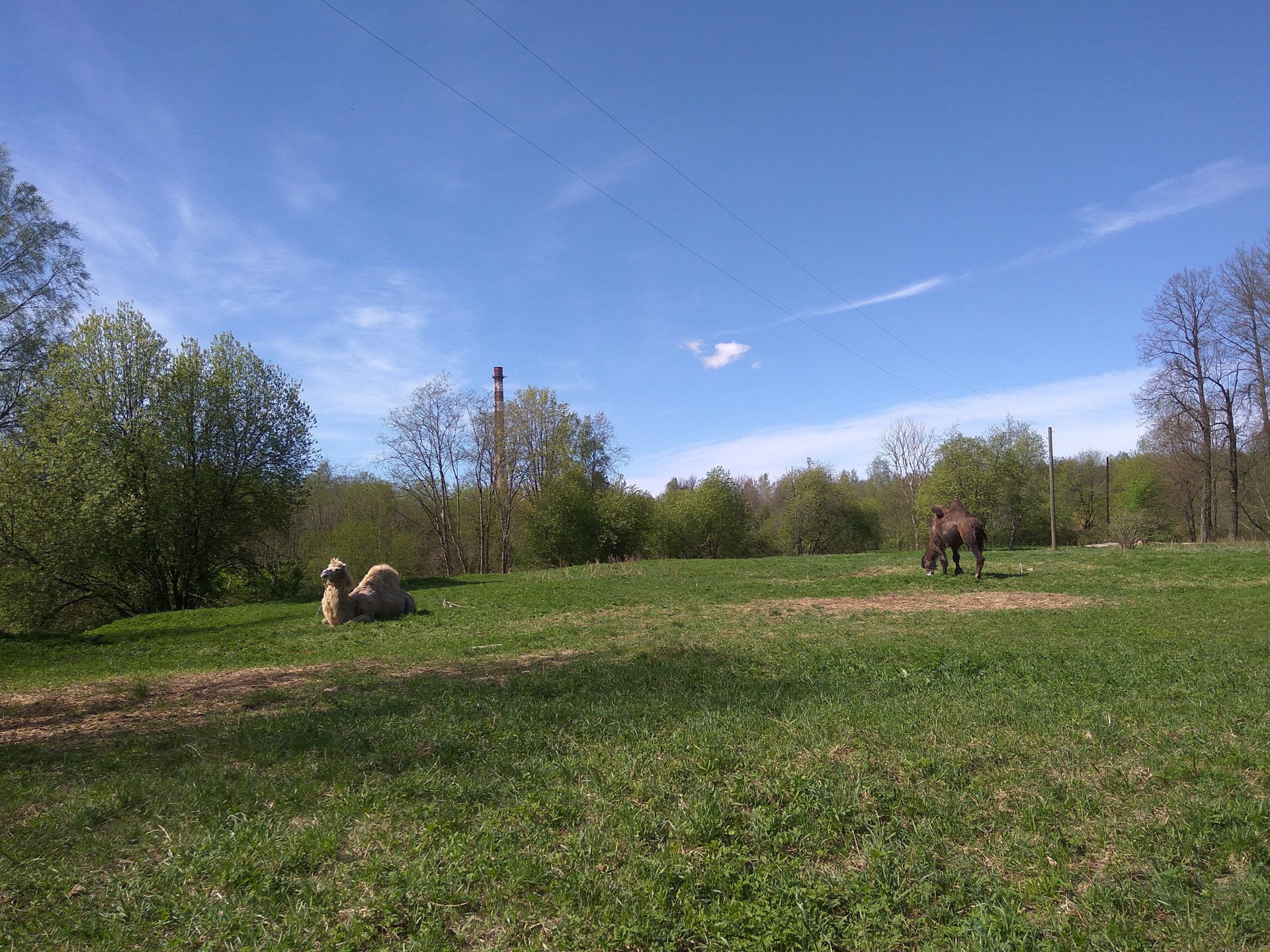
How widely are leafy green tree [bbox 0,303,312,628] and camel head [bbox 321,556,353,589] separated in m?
13.8

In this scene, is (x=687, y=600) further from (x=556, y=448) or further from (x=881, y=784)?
(x=556, y=448)

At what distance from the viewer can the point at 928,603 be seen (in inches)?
610

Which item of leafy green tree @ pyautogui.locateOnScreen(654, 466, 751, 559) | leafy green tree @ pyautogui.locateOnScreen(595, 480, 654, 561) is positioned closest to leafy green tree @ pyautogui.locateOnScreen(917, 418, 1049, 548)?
leafy green tree @ pyautogui.locateOnScreen(654, 466, 751, 559)

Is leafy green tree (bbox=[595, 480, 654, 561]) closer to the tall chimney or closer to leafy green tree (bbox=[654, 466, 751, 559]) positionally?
leafy green tree (bbox=[654, 466, 751, 559])

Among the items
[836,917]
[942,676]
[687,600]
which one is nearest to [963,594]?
[687,600]

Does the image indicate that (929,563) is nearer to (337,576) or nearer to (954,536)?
(954,536)

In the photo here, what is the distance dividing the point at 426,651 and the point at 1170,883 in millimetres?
9844

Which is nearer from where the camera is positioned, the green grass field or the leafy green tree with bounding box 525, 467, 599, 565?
the green grass field

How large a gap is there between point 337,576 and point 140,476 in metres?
15.5

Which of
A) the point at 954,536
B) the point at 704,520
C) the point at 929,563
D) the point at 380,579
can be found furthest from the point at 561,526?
the point at 954,536

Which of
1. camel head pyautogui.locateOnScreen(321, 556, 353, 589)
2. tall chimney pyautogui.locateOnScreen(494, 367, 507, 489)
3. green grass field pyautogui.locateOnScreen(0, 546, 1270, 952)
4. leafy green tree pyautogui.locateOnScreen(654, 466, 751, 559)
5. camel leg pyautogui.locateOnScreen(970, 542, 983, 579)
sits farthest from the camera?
leafy green tree pyautogui.locateOnScreen(654, 466, 751, 559)

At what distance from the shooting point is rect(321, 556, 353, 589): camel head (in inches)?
599

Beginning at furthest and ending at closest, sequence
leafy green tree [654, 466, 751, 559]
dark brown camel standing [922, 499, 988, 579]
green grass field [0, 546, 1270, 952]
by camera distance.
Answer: leafy green tree [654, 466, 751, 559] → dark brown camel standing [922, 499, 988, 579] → green grass field [0, 546, 1270, 952]

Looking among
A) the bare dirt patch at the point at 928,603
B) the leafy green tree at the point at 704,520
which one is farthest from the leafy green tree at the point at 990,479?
the bare dirt patch at the point at 928,603
